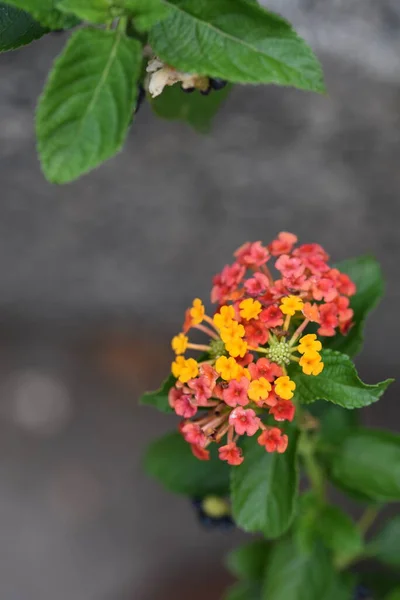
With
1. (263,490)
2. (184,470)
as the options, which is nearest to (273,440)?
(263,490)

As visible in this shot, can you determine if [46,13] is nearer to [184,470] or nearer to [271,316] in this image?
[271,316]

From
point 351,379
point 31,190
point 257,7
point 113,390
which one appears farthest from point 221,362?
point 113,390

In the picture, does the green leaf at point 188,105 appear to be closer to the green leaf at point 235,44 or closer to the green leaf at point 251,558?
the green leaf at point 235,44

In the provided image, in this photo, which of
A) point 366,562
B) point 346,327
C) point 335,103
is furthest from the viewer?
point 366,562

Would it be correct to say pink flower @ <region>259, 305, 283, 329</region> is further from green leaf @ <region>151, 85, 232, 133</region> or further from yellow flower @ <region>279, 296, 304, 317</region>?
green leaf @ <region>151, 85, 232, 133</region>

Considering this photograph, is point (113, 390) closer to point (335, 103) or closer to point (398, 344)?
point (398, 344)

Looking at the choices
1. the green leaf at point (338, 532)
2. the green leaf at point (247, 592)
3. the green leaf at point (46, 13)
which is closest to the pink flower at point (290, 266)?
the green leaf at point (46, 13)

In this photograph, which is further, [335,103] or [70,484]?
[70,484]

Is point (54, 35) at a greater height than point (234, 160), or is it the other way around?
point (54, 35)
